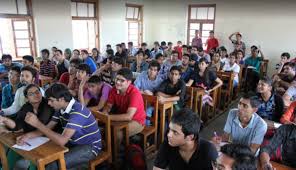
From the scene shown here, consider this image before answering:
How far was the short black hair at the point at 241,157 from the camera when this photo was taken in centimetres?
105

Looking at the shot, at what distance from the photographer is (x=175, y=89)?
133 inches

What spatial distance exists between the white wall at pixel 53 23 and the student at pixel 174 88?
436 centimetres

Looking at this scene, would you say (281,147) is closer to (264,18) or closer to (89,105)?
(89,105)

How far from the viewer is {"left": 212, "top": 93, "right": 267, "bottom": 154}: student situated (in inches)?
75.9

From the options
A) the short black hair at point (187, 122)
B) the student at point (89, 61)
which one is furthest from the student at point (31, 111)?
the student at point (89, 61)

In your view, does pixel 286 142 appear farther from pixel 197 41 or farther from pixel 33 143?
pixel 197 41

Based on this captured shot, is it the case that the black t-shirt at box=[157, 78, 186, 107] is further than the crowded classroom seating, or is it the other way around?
the black t-shirt at box=[157, 78, 186, 107]

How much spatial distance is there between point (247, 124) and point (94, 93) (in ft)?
5.80

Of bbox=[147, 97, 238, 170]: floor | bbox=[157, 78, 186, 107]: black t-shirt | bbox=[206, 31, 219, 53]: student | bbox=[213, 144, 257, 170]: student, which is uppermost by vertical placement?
bbox=[206, 31, 219, 53]: student

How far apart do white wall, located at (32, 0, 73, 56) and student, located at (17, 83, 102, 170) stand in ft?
16.3

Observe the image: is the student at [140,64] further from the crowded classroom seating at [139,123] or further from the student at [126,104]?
the student at [126,104]

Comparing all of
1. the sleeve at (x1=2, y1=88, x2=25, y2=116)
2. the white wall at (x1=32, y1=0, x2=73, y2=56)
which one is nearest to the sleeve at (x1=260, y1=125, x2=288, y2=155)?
the sleeve at (x1=2, y1=88, x2=25, y2=116)

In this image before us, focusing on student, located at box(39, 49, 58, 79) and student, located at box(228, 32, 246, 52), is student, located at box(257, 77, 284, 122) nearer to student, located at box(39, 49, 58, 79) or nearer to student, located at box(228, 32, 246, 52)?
student, located at box(39, 49, 58, 79)

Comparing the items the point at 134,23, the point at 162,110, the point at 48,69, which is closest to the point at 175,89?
the point at 162,110
